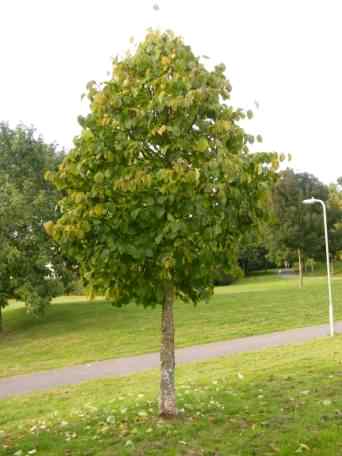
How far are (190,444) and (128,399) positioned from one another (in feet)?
10.8

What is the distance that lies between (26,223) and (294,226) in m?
21.3

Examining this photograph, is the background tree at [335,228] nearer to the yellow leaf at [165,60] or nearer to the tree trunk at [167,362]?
the tree trunk at [167,362]

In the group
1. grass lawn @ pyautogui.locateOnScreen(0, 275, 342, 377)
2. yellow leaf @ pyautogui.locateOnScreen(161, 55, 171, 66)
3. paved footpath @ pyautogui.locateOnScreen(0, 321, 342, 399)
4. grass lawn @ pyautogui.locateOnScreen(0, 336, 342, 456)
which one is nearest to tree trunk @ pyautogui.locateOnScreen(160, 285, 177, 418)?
grass lawn @ pyautogui.locateOnScreen(0, 336, 342, 456)

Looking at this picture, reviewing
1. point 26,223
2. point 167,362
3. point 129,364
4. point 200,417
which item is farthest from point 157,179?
point 26,223

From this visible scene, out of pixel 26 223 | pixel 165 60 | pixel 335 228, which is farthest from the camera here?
pixel 335 228

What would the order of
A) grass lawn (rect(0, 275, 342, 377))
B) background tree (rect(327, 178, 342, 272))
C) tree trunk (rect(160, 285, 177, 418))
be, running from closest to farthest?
tree trunk (rect(160, 285, 177, 418))
grass lawn (rect(0, 275, 342, 377))
background tree (rect(327, 178, 342, 272))

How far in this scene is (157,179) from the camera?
5918 millimetres

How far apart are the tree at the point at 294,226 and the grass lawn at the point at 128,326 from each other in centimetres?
640

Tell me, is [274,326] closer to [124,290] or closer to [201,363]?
[201,363]

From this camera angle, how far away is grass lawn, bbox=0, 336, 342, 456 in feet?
18.0

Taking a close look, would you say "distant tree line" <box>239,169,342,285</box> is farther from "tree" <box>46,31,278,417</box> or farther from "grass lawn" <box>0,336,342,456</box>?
"tree" <box>46,31,278,417</box>

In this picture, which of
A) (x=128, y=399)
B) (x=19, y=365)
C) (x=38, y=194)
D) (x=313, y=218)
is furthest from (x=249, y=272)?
(x=128, y=399)

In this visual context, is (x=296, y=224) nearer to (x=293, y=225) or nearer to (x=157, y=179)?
(x=293, y=225)

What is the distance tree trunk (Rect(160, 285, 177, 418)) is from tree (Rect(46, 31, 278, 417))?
8 cm
